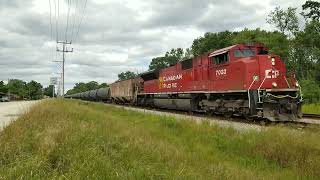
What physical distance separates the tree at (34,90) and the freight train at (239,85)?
156805 mm

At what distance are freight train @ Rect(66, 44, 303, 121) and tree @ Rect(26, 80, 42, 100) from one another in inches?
6173

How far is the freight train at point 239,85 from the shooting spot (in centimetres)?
1795

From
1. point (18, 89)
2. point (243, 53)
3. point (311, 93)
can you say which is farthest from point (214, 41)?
point (18, 89)

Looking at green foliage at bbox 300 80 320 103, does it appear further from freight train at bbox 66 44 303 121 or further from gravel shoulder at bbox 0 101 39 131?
gravel shoulder at bbox 0 101 39 131

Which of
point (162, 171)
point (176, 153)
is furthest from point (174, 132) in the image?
point (162, 171)

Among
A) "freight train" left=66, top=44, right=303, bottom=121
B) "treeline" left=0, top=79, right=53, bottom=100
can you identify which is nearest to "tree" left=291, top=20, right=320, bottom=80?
"freight train" left=66, top=44, right=303, bottom=121

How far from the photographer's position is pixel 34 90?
606 feet

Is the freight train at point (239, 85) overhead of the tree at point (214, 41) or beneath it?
beneath

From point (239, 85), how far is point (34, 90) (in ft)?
576

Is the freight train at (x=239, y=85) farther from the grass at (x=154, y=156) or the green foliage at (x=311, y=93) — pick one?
the green foliage at (x=311, y=93)

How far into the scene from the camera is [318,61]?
191 ft

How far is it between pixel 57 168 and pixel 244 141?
7055mm

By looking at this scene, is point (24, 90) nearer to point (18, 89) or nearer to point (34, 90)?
point (18, 89)

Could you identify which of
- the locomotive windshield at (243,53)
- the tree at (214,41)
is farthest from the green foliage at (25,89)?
the locomotive windshield at (243,53)
